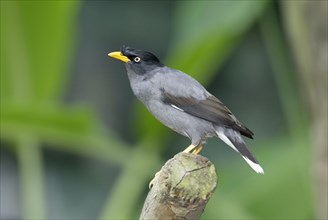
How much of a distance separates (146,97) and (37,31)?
2.79 metres

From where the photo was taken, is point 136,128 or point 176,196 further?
point 136,128

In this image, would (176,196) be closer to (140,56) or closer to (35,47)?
(140,56)

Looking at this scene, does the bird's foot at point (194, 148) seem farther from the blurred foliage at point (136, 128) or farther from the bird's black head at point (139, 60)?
the blurred foliage at point (136, 128)

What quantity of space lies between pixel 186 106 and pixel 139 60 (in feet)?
0.90

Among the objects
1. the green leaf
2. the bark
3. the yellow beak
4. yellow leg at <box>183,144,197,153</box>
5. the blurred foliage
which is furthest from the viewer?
the green leaf

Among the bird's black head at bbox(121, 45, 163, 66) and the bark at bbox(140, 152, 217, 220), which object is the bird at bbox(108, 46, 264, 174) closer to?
the bird's black head at bbox(121, 45, 163, 66)

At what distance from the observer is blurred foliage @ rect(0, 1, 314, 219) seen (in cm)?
568

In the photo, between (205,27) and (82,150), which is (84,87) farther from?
(205,27)

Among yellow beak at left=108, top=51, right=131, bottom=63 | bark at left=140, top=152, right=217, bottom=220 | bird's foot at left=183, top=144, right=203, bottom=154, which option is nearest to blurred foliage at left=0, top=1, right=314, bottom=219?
yellow beak at left=108, top=51, right=131, bottom=63

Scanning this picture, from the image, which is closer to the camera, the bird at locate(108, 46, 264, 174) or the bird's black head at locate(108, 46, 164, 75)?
the bird at locate(108, 46, 264, 174)

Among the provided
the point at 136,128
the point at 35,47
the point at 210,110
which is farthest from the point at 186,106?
the point at 136,128

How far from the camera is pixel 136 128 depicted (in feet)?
21.4

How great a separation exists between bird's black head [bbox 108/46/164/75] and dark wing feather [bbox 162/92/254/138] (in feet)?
0.43

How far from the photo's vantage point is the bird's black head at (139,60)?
348 cm
